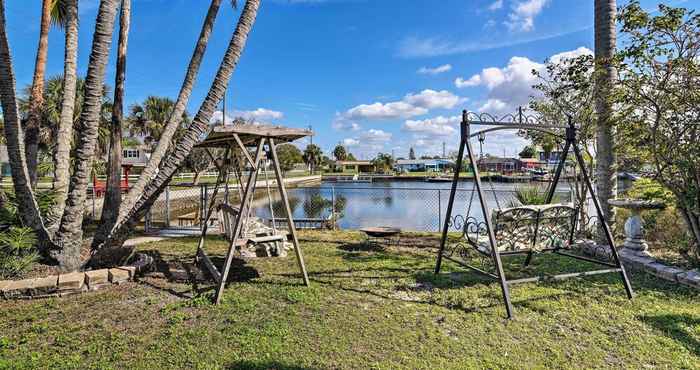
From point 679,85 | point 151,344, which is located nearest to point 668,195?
point 679,85

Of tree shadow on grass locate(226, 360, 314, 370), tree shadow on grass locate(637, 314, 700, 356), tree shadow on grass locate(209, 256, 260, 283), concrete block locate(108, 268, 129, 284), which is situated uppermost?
concrete block locate(108, 268, 129, 284)

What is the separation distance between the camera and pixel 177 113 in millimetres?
5113

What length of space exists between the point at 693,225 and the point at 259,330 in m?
5.46

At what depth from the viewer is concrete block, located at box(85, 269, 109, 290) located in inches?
162

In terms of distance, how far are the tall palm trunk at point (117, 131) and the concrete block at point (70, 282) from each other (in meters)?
1.61

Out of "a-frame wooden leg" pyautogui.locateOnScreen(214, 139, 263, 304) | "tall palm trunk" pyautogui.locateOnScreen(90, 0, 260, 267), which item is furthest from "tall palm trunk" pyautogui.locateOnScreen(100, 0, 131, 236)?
"a-frame wooden leg" pyautogui.locateOnScreen(214, 139, 263, 304)

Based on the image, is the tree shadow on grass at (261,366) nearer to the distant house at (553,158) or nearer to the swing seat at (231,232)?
the swing seat at (231,232)

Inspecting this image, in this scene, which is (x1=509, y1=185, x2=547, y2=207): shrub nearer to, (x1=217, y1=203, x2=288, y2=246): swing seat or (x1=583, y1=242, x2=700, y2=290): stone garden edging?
(x1=583, y1=242, x2=700, y2=290): stone garden edging

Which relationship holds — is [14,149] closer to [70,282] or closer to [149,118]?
[70,282]

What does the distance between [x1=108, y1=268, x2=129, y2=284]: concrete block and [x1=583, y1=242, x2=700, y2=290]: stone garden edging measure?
6.62 meters

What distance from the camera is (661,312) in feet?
11.1

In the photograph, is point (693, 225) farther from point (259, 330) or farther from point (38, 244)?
point (38, 244)

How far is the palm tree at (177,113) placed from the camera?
4836 mm

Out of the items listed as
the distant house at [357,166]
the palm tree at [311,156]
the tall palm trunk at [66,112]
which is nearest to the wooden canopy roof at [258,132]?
the tall palm trunk at [66,112]
